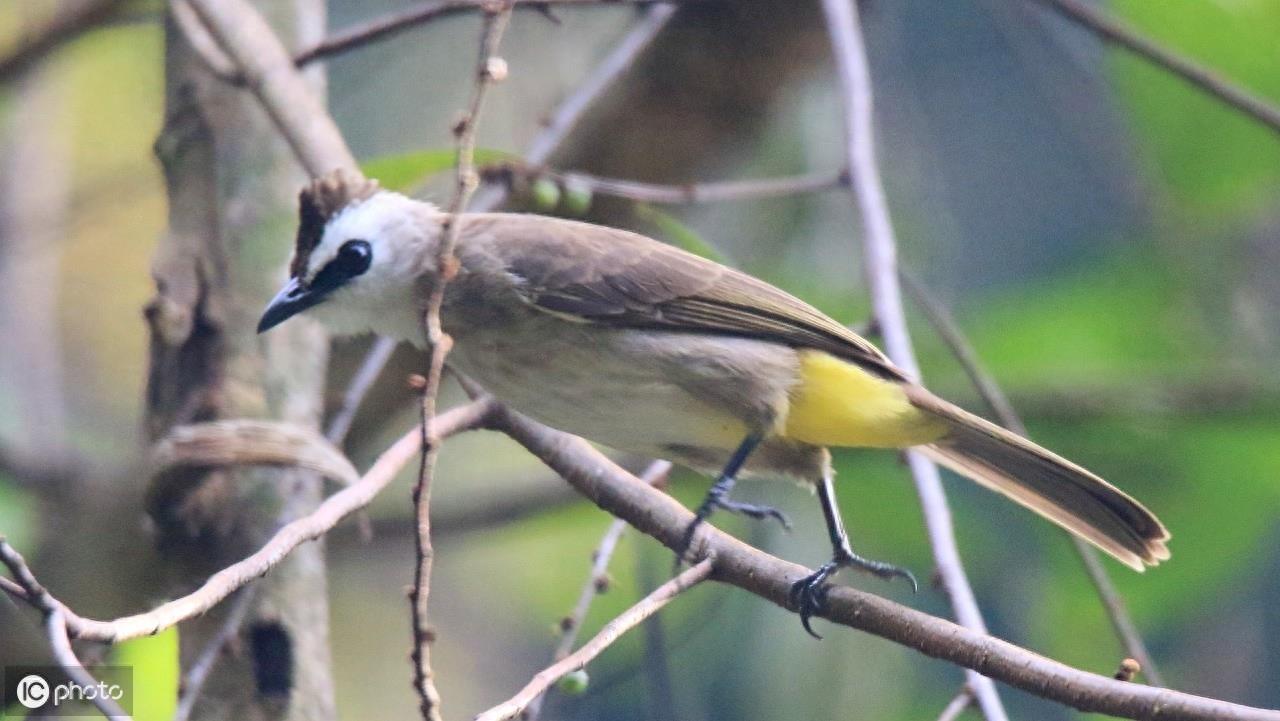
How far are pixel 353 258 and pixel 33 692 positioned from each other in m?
0.91

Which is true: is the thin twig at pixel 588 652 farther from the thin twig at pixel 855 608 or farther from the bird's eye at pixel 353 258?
the bird's eye at pixel 353 258

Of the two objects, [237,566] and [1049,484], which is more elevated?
[237,566]

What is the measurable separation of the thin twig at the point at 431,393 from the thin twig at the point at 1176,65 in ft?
5.68

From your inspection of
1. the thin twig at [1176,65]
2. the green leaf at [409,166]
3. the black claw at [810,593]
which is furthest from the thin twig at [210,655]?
the thin twig at [1176,65]

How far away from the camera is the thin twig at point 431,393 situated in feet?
4.85

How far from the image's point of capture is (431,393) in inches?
60.0

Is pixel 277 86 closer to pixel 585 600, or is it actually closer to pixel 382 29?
pixel 382 29

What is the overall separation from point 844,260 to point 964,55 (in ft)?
3.82

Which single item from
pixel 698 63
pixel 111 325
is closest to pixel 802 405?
pixel 698 63

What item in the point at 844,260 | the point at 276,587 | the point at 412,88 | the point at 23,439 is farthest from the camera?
the point at 412,88

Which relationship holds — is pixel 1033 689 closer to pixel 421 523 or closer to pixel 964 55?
pixel 421 523

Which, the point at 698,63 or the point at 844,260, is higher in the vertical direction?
the point at 698,63

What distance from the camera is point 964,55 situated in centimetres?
518

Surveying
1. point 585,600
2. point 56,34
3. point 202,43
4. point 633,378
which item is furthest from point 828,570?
point 56,34
